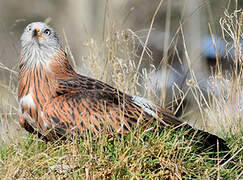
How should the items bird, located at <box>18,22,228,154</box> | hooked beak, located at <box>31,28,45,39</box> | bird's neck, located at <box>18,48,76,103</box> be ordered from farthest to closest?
hooked beak, located at <box>31,28,45,39</box>, bird's neck, located at <box>18,48,76,103</box>, bird, located at <box>18,22,228,154</box>

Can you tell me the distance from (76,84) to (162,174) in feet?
4.47

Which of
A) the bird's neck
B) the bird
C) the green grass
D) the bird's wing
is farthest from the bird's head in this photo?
the green grass

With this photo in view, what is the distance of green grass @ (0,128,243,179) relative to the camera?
9.31ft

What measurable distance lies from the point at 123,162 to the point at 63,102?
94 cm

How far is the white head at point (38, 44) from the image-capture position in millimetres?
3998

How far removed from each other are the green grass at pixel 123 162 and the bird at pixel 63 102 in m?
0.19

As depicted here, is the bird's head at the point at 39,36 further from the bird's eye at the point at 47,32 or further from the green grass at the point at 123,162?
the green grass at the point at 123,162

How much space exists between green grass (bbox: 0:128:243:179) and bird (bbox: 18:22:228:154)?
186 millimetres

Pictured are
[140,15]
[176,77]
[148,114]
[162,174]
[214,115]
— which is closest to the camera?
[162,174]

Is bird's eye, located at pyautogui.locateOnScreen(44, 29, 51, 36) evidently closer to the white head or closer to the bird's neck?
the white head

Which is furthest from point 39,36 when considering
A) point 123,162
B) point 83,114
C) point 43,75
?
point 123,162

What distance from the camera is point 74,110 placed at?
3.51 meters

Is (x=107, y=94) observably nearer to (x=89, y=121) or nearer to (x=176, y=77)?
(x=89, y=121)

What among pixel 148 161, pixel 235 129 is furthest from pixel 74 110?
pixel 235 129
